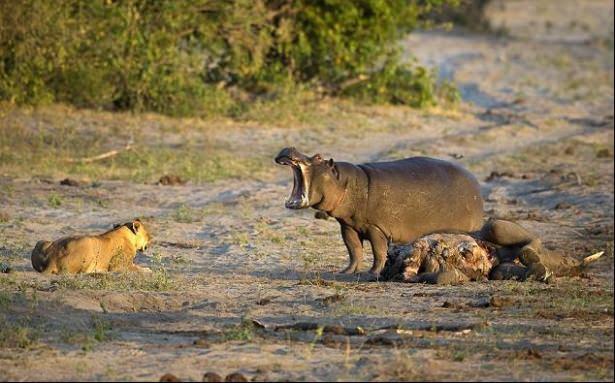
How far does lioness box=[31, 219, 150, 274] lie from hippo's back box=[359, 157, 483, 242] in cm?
181

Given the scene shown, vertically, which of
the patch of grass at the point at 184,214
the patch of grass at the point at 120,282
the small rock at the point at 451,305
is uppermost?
the patch of grass at the point at 120,282

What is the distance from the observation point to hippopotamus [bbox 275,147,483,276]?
9195mm

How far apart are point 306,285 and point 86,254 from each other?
152cm

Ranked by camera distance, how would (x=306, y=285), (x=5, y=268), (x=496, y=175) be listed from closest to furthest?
(x=306, y=285) → (x=5, y=268) → (x=496, y=175)

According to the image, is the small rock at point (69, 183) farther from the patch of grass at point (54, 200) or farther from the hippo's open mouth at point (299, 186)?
the hippo's open mouth at point (299, 186)

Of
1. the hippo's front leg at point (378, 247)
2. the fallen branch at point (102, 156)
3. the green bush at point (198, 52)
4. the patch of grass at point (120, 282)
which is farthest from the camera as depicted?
the green bush at point (198, 52)

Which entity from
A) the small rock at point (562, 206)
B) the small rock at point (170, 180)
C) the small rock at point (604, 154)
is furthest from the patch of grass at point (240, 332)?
the small rock at point (604, 154)

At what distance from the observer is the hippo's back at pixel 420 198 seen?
9.66 meters

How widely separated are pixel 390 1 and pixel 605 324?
12407 millimetres

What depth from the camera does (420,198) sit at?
985 centimetres

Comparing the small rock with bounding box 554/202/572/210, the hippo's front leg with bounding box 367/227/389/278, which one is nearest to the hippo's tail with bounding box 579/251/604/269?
the hippo's front leg with bounding box 367/227/389/278

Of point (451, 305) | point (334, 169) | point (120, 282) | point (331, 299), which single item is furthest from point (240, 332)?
point (334, 169)

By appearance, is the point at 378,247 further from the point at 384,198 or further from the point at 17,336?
the point at 17,336

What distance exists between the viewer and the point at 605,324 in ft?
24.2
